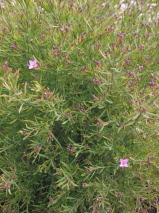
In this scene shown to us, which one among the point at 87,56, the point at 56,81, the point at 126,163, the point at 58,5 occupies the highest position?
the point at 58,5

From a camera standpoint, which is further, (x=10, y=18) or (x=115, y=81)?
(x=10, y=18)

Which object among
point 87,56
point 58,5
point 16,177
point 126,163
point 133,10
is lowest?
point 16,177

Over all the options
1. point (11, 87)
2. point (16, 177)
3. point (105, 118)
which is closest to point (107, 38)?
point (105, 118)

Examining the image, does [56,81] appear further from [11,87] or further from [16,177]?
[16,177]

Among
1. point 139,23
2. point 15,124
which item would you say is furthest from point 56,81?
point 139,23

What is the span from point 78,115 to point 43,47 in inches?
29.9

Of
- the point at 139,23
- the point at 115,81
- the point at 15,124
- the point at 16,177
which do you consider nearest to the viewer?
the point at 115,81

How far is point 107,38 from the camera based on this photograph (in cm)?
254

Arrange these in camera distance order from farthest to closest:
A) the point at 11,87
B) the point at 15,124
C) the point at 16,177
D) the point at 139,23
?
the point at 139,23 → the point at 15,124 → the point at 16,177 → the point at 11,87

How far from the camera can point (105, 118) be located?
2.53 meters

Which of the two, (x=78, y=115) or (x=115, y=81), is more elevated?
(x=115, y=81)

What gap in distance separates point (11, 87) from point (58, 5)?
89 centimetres

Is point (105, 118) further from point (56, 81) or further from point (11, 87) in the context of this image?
point (11, 87)

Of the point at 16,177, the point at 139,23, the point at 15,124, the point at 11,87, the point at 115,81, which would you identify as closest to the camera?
the point at 11,87
